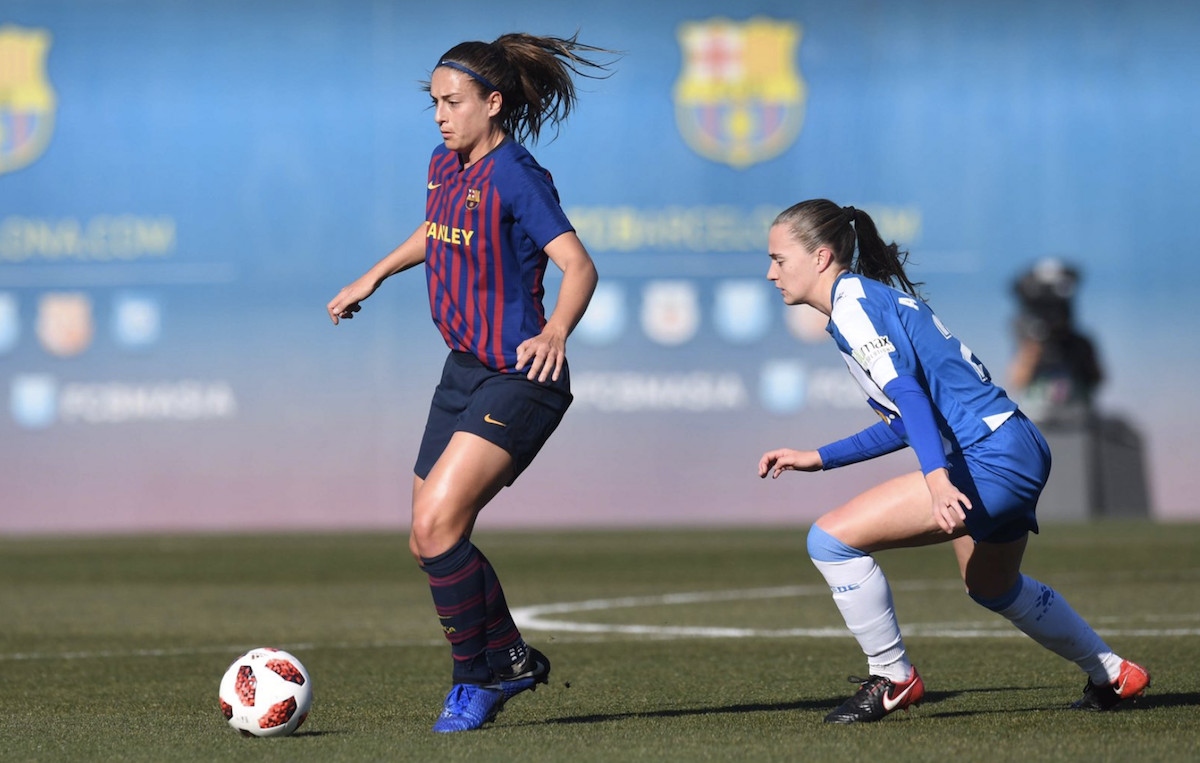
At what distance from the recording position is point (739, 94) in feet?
63.2

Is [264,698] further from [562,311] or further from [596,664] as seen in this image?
[596,664]

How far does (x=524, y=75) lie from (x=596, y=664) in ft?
8.53

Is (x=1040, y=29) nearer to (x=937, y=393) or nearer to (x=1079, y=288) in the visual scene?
(x=1079, y=288)

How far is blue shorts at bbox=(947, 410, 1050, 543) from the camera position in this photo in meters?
4.95

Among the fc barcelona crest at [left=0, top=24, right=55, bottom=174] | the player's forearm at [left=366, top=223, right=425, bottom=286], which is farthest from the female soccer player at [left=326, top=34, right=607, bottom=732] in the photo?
the fc barcelona crest at [left=0, top=24, right=55, bottom=174]

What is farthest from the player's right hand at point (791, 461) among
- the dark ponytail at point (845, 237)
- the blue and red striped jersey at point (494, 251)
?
the blue and red striped jersey at point (494, 251)

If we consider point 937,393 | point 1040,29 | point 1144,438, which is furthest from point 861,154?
point 937,393

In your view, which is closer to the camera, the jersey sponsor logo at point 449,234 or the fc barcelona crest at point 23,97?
the jersey sponsor logo at point 449,234

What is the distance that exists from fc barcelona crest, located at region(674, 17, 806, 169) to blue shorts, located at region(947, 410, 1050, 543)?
14375mm

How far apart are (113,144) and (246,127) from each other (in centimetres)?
150

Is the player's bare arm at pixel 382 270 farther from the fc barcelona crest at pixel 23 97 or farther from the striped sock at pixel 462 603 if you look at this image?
the fc barcelona crest at pixel 23 97

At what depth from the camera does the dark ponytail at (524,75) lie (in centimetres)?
516

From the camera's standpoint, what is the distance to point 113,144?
19.8 m

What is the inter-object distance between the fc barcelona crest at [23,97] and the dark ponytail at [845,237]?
16243 mm
